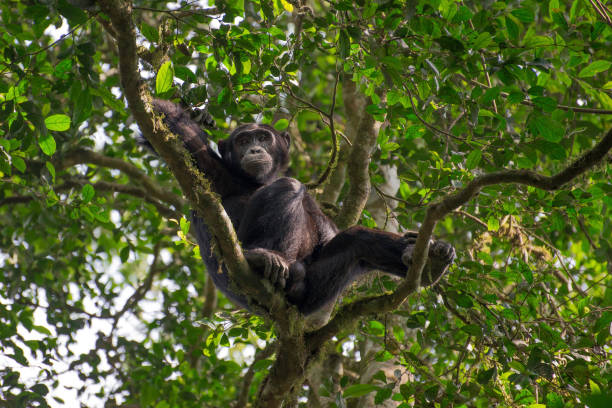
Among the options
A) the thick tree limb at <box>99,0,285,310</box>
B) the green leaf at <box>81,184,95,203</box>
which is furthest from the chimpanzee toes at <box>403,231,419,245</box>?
the green leaf at <box>81,184,95,203</box>

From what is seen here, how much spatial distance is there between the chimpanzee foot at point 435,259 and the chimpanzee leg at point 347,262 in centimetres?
8

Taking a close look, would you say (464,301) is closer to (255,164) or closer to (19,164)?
(255,164)

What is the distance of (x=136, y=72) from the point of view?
144 inches

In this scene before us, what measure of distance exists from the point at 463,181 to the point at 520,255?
142 cm

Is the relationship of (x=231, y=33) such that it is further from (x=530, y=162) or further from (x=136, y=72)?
(x=530, y=162)

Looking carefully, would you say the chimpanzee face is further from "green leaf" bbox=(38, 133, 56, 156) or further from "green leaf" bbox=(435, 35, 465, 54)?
"green leaf" bbox=(435, 35, 465, 54)

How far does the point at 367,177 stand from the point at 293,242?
130 centimetres

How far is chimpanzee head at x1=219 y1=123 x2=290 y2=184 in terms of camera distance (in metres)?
6.16

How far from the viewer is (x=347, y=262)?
5027 mm

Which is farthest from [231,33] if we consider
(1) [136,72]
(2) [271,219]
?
(2) [271,219]

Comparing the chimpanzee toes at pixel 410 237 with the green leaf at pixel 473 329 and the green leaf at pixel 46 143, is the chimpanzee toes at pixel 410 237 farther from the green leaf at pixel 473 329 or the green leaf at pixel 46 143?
the green leaf at pixel 46 143

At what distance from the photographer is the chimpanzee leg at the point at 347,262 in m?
4.94

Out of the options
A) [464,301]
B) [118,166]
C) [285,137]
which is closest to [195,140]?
[285,137]

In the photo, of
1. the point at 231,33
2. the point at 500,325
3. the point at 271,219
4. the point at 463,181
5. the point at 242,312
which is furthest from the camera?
the point at 242,312
